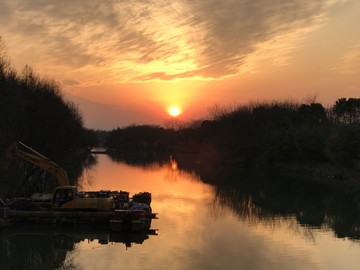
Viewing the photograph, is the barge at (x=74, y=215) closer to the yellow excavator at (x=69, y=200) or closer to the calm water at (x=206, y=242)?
the yellow excavator at (x=69, y=200)

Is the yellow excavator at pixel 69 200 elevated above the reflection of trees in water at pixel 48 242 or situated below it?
above

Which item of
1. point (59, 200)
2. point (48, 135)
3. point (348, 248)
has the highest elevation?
point (48, 135)

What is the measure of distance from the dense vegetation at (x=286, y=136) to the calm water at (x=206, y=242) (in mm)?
23179

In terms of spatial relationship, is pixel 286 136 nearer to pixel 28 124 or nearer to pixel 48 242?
pixel 28 124

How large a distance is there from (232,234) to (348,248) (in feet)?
17.8

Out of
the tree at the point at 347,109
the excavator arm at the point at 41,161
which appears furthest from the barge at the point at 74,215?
the tree at the point at 347,109

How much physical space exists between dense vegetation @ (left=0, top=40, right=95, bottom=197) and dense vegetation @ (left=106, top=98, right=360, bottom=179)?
32.3 meters

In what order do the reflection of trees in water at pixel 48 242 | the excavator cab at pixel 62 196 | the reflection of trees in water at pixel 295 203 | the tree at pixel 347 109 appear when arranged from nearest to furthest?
the reflection of trees in water at pixel 48 242
the excavator cab at pixel 62 196
the reflection of trees in water at pixel 295 203
the tree at pixel 347 109

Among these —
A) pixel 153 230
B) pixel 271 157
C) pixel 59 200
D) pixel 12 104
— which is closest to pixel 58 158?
pixel 12 104

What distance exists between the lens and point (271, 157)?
69.0 m

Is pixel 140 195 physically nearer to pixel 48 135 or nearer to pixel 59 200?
pixel 59 200

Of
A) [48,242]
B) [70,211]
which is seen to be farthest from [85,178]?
[48,242]

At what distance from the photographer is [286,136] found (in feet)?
220

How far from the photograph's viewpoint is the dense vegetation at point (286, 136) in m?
52.8
